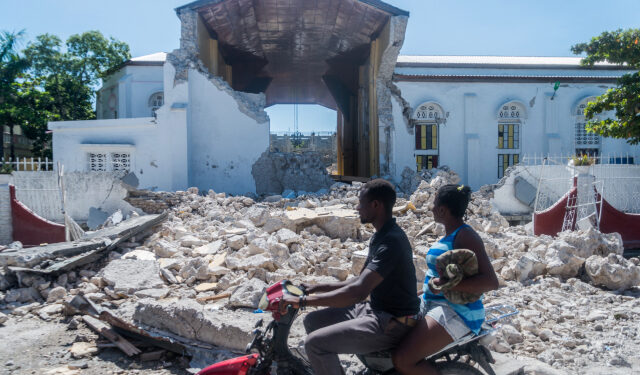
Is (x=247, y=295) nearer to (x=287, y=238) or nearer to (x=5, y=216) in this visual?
(x=287, y=238)

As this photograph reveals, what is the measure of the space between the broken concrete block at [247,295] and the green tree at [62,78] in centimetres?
2169

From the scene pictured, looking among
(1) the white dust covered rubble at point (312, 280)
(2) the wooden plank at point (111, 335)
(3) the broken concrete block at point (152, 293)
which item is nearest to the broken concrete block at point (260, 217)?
(1) the white dust covered rubble at point (312, 280)

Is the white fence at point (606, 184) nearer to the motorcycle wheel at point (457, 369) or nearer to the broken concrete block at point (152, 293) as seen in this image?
the broken concrete block at point (152, 293)

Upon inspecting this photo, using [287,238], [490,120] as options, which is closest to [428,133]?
[490,120]

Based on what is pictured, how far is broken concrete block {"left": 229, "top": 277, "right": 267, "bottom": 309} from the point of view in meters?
4.32

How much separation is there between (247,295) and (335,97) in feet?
62.4

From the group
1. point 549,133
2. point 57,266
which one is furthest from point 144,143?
point 549,133

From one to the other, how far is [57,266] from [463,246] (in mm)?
5299

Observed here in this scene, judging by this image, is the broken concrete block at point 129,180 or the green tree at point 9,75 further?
the green tree at point 9,75

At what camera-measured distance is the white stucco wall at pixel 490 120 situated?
18266mm

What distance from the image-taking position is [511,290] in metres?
5.21

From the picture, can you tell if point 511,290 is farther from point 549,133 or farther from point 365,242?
point 549,133

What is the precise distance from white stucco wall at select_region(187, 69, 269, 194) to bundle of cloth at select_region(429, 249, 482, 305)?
538 inches

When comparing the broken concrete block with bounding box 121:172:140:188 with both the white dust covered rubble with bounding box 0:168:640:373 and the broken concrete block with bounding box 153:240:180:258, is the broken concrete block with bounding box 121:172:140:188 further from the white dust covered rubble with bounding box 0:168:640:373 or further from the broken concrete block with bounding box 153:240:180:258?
the broken concrete block with bounding box 153:240:180:258
